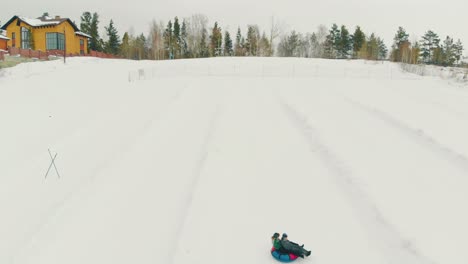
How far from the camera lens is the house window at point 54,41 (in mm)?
59219

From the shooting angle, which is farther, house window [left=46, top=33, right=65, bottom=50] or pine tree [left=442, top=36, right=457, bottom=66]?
pine tree [left=442, top=36, right=457, bottom=66]

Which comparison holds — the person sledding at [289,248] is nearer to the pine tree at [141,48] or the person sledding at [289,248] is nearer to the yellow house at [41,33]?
the yellow house at [41,33]

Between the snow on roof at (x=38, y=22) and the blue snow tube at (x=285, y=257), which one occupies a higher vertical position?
the snow on roof at (x=38, y=22)

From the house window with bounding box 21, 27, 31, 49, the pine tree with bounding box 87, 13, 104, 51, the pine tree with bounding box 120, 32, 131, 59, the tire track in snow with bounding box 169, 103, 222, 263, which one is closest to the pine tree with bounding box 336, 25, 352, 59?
the pine tree with bounding box 120, 32, 131, 59

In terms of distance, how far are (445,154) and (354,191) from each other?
15.5 feet

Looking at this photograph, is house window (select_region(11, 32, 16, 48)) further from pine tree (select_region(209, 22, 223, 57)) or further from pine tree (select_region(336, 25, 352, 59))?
pine tree (select_region(336, 25, 352, 59))

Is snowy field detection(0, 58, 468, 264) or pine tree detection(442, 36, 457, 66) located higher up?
pine tree detection(442, 36, 457, 66)

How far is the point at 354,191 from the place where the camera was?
382 inches

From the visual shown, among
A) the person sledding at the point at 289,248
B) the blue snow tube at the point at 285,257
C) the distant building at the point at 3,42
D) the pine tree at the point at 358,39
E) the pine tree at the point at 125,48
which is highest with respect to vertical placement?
the pine tree at the point at 358,39

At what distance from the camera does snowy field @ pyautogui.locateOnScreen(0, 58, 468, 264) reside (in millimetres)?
7664

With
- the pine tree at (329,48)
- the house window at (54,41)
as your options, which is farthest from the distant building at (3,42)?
the pine tree at (329,48)

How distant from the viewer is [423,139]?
13859 millimetres

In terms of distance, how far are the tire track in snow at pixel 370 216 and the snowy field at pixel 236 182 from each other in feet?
0.11

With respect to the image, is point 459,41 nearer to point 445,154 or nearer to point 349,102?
point 349,102
